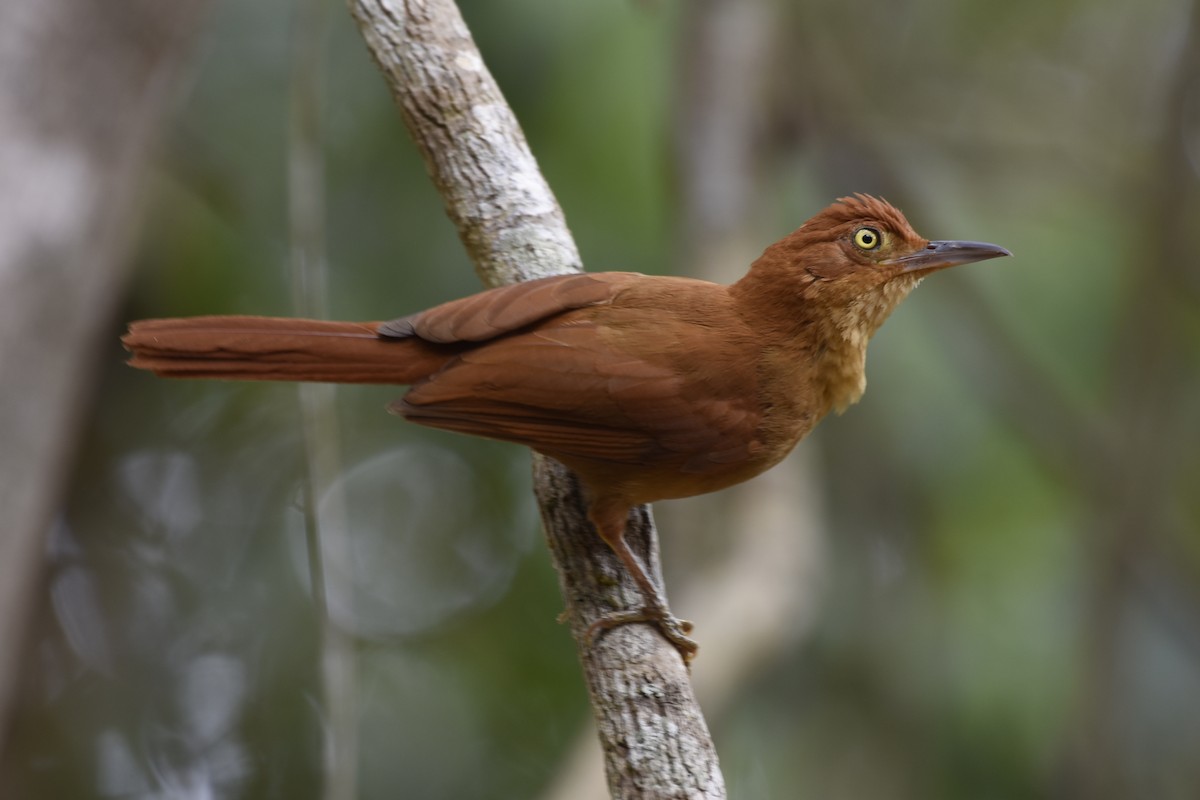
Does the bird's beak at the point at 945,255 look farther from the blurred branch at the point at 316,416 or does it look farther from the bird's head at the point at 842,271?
the blurred branch at the point at 316,416

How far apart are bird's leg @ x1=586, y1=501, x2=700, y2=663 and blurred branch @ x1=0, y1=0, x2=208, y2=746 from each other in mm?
2272

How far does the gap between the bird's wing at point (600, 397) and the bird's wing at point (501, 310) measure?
51 mm

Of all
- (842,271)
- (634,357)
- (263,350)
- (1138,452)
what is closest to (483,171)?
(634,357)

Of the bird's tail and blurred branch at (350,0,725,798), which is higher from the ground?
blurred branch at (350,0,725,798)

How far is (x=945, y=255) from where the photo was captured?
318 cm

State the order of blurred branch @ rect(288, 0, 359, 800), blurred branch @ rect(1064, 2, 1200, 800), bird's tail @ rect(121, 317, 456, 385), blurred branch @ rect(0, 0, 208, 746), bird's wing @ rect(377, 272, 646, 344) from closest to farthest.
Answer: bird's tail @ rect(121, 317, 456, 385) → bird's wing @ rect(377, 272, 646, 344) → blurred branch @ rect(288, 0, 359, 800) → blurred branch @ rect(0, 0, 208, 746) → blurred branch @ rect(1064, 2, 1200, 800)

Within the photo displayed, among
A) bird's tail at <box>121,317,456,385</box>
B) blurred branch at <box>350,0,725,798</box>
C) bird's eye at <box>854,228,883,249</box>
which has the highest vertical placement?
blurred branch at <box>350,0,725,798</box>

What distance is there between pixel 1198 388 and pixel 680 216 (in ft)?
9.15

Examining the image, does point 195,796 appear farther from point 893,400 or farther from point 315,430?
point 893,400

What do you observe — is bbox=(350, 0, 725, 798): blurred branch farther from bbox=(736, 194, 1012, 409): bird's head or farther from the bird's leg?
bbox=(736, 194, 1012, 409): bird's head

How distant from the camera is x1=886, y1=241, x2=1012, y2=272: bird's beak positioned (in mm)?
3145

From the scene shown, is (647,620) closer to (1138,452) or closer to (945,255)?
(945,255)

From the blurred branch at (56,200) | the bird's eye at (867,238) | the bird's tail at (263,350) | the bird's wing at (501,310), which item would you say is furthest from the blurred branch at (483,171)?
the blurred branch at (56,200)

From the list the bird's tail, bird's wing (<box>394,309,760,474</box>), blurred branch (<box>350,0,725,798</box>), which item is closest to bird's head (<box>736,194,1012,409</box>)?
bird's wing (<box>394,309,760,474</box>)
